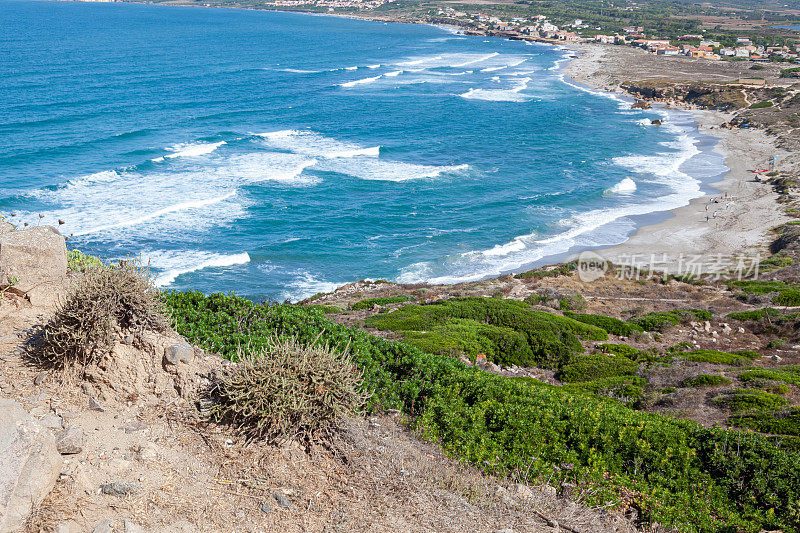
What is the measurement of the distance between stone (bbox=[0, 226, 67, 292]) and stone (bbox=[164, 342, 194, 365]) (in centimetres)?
381

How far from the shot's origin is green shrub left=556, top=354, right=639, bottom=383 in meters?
16.8

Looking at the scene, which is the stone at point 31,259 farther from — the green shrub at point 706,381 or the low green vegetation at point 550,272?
the low green vegetation at point 550,272

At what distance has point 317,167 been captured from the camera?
48438 mm

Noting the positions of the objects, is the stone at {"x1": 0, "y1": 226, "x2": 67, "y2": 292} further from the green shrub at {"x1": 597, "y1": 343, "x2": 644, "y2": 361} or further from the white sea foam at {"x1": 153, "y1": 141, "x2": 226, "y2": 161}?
the white sea foam at {"x1": 153, "y1": 141, "x2": 226, "y2": 161}

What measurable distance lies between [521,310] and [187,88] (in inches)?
2571

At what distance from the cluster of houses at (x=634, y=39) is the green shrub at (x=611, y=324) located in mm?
113679

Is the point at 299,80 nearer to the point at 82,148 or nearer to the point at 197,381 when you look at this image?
the point at 82,148

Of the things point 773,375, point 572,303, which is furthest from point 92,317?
point 572,303

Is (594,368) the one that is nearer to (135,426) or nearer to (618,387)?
(618,387)

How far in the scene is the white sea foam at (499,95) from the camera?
79.1 metres

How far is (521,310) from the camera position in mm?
21609

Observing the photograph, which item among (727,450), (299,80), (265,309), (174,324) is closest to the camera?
(727,450)

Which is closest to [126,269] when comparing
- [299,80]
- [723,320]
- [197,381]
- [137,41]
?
[197,381]

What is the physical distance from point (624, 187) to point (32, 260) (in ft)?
147
